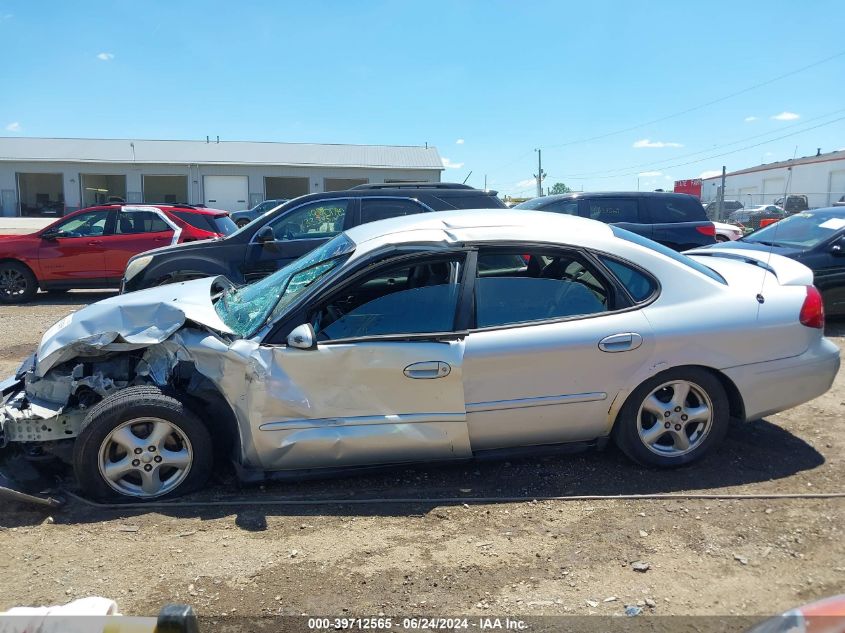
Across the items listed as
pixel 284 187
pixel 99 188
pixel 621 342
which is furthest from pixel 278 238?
pixel 99 188

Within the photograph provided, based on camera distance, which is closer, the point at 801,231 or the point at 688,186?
the point at 801,231

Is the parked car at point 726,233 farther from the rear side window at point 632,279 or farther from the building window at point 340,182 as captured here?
the building window at point 340,182

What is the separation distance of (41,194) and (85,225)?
143 ft

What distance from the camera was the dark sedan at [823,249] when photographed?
789cm

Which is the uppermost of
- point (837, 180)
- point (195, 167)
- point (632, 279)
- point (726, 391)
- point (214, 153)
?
point (214, 153)

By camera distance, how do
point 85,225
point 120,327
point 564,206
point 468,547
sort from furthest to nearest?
point 85,225, point 564,206, point 120,327, point 468,547

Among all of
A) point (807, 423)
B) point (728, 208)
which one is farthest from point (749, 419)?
point (728, 208)

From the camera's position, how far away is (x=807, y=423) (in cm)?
486

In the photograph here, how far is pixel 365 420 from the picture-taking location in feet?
12.0

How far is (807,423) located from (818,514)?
154cm

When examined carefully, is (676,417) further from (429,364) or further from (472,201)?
(472,201)

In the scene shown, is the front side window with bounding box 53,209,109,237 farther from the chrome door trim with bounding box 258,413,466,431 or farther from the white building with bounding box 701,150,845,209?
the white building with bounding box 701,150,845,209

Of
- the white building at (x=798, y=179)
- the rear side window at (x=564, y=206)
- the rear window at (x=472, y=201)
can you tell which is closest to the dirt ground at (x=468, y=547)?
the rear window at (x=472, y=201)

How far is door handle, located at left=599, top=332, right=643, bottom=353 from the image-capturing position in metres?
3.78
